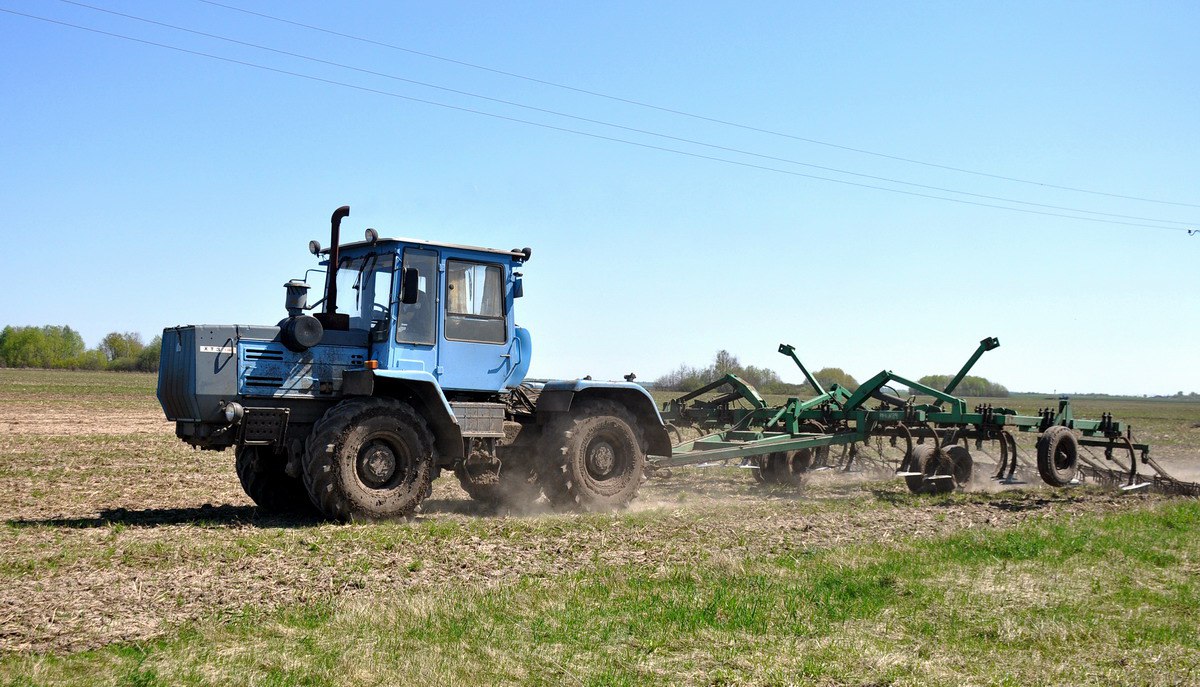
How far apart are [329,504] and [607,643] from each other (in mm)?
4484

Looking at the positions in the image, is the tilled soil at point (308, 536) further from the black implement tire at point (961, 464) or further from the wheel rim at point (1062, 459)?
the black implement tire at point (961, 464)

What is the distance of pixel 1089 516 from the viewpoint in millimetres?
12039

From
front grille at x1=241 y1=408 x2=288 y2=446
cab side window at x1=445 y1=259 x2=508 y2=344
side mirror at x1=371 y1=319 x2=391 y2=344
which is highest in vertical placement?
cab side window at x1=445 y1=259 x2=508 y2=344

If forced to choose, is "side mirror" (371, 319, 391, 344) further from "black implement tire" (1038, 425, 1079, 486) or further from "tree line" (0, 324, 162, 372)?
"tree line" (0, 324, 162, 372)

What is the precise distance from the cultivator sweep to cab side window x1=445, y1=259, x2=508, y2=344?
329 centimetres

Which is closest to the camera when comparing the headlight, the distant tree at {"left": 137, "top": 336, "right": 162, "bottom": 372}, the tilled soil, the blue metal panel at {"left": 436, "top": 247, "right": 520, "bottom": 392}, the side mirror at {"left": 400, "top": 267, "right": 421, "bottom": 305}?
the tilled soil

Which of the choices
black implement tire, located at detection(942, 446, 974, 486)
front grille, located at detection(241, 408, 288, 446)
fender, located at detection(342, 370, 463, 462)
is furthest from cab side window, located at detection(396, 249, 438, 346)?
black implement tire, located at detection(942, 446, 974, 486)

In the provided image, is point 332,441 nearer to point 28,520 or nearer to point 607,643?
point 28,520

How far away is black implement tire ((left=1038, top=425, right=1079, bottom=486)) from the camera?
14055mm

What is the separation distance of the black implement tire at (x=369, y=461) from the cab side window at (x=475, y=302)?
1153 mm

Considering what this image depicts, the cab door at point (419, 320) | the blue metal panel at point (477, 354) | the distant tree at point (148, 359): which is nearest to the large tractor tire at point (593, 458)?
the blue metal panel at point (477, 354)

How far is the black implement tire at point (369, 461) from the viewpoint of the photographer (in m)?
9.59

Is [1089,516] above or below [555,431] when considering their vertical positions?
below

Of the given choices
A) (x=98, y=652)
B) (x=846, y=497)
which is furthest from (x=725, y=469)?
(x=98, y=652)
